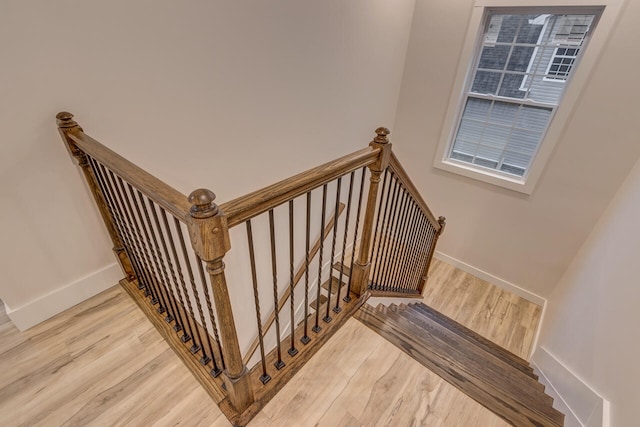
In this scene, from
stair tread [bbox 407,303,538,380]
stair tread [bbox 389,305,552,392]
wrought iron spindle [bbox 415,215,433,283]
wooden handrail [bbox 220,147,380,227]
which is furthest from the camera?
wrought iron spindle [bbox 415,215,433,283]

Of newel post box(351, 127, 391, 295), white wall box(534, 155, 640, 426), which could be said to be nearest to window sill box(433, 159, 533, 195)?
white wall box(534, 155, 640, 426)

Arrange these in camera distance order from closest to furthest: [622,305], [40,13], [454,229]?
[40,13] < [622,305] < [454,229]

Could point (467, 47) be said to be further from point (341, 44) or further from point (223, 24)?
point (223, 24)

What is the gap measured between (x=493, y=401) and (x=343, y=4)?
277cm

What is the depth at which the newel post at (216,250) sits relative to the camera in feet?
2.36

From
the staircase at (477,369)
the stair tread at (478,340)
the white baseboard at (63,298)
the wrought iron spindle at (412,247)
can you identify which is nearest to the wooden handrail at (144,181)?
the white baseboard at (63,298)

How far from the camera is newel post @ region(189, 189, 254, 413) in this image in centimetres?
72

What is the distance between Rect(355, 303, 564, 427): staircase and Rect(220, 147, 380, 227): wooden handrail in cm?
96

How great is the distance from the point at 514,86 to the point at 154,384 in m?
3.61

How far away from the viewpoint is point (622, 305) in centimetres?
157

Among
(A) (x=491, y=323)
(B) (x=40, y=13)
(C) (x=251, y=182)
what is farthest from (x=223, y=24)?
(A) (x=491, y=323)

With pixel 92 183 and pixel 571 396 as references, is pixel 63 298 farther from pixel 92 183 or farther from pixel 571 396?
pixel 571 396

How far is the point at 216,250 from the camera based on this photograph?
Result: 77cm

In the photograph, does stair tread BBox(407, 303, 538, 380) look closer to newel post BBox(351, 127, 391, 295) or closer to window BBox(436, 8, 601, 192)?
newel post BBox(351, 127, 391, 295)
